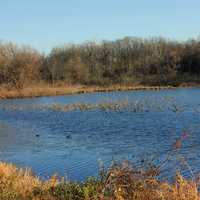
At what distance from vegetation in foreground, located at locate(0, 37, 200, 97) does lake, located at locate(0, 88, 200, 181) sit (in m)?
30.0

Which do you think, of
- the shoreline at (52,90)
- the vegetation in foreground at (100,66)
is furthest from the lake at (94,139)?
the vegetation in foreground at (100,66)

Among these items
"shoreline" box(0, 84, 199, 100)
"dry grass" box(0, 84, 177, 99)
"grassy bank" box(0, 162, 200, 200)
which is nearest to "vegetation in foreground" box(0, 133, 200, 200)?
"grassy bank" box(0, 162, 200, 200)

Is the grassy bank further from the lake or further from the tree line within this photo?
the tree line

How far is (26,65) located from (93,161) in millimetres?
53998

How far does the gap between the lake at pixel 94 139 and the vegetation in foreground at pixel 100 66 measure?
1180 inches

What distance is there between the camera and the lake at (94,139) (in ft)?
53.1

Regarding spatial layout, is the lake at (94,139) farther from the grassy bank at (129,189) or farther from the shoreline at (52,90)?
the shoreline at (52,90)

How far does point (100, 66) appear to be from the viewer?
291ft

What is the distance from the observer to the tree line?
70.5m

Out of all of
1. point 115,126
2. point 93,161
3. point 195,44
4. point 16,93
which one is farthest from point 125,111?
point 195,44

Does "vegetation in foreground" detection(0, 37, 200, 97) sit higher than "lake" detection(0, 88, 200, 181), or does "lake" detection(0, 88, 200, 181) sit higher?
"vegetation in foreground" detection(0, 37, 200, 97)

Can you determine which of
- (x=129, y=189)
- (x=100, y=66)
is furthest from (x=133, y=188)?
(x=100, y=66)

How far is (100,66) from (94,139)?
65.7m

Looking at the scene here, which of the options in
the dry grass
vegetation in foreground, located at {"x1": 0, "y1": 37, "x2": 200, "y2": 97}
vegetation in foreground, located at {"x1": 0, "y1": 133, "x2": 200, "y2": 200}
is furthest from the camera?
vegetation in foreground, located at {"x1": 0, "y1": 37, "x2": 200, "y2": 97}
